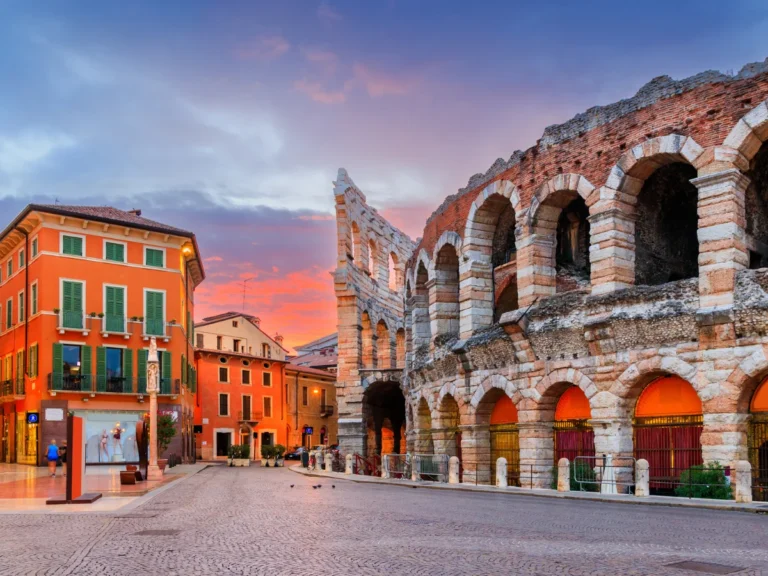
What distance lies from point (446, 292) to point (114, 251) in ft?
61.5

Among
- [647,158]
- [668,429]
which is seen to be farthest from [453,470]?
[647,158]

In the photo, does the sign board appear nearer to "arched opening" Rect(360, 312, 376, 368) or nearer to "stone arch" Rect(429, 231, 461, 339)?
"arched opening" Rect(360, 312, 376, 368)

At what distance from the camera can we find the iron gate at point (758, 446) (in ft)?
63.5

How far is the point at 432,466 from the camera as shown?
30.0 m

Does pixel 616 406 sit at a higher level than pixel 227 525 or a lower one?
higher

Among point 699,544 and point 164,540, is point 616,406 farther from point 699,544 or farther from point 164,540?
point 164,540

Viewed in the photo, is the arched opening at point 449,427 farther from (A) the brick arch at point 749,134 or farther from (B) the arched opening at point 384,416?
(B) the arched opening at point 384,416

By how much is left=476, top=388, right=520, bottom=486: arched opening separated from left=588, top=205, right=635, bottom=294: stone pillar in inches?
222

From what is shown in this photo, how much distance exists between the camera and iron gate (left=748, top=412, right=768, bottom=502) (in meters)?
19.3

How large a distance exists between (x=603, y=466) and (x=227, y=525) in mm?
10622

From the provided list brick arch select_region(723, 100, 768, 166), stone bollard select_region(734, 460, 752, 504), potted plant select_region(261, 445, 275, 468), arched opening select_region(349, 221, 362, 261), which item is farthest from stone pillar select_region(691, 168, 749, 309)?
potted plant select_region(261, 445, 275, 468)

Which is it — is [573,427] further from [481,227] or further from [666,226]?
[481,227]

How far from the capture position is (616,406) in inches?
854

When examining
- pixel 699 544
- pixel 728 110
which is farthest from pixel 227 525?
pixel 728 110
